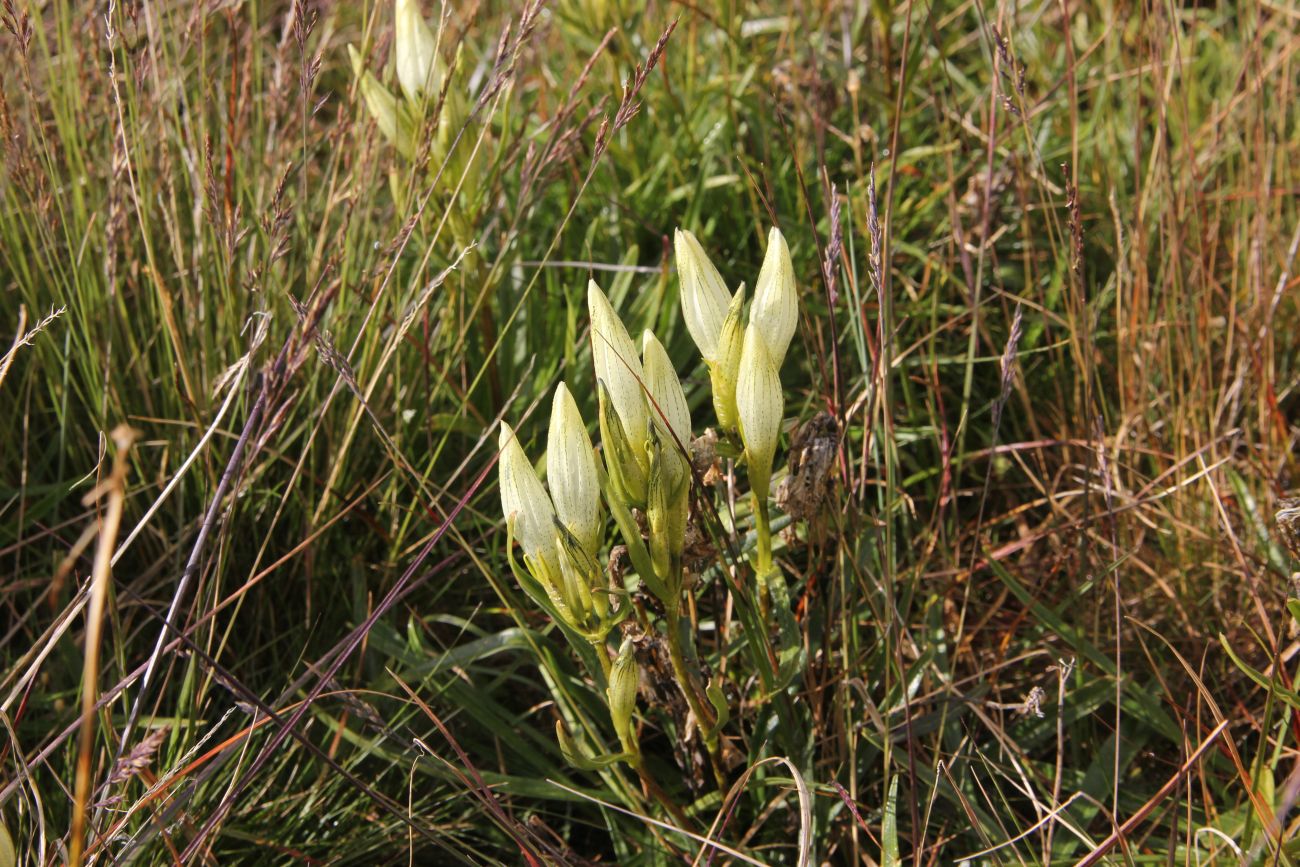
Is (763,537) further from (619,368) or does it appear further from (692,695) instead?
(619,368)

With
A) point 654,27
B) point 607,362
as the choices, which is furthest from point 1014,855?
point 654,27

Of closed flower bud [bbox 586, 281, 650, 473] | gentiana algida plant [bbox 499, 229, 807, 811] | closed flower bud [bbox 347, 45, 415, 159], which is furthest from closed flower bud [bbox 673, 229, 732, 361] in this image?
closed flower bud [bbox 347, 45, 415, 159]

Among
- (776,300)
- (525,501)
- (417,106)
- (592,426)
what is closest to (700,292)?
(776,300)

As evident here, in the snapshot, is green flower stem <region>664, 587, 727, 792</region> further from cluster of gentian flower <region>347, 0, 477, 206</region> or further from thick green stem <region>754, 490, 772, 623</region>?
cluster of gentian flower <region>347, 0, 477, 206</region>

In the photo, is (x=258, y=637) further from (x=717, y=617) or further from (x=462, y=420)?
(x=717, y=617)

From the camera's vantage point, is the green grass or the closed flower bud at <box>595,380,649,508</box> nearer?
the closed flower bud at <box>595,380,649,508</box>
